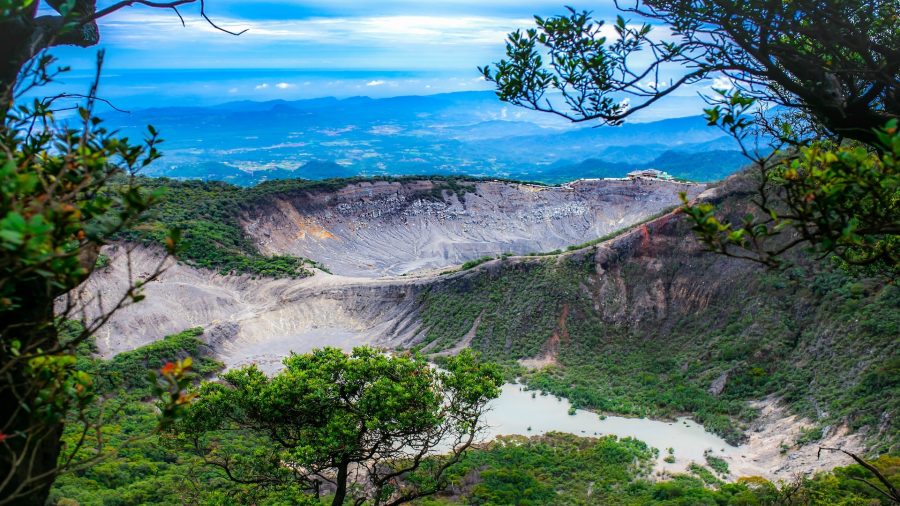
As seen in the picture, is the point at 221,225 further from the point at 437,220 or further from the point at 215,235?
the point at 437,220

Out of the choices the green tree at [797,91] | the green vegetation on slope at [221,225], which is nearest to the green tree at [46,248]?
the green tree at [797,91]

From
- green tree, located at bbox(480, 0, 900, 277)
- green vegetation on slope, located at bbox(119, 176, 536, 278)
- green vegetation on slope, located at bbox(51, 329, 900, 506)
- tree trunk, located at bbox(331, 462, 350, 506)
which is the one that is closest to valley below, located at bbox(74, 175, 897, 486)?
green vegetation on slope, located at bbox(119, 176, 536, 278)

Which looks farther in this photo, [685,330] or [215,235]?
[215,235]

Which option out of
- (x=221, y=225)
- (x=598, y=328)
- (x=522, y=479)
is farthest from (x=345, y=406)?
(x=221, y=225)

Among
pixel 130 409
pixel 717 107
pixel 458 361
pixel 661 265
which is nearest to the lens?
pixel 717 107

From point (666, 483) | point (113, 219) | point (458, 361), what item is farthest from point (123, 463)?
point (113, 219)

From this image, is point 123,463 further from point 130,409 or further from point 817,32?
point 817,32
